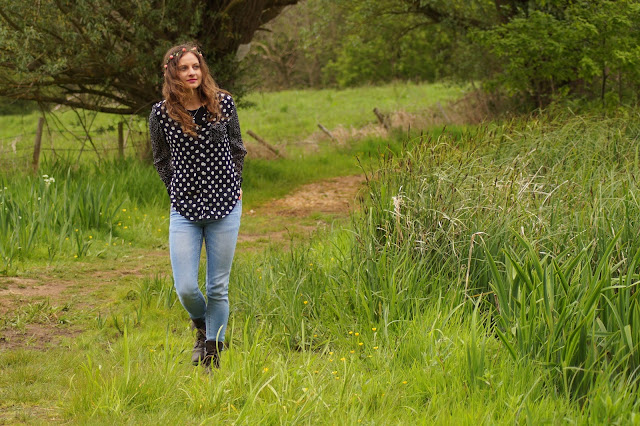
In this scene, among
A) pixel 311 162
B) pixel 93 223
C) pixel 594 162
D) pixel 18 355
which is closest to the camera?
pixel 18 355

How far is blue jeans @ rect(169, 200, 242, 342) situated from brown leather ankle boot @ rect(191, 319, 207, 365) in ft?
0.49

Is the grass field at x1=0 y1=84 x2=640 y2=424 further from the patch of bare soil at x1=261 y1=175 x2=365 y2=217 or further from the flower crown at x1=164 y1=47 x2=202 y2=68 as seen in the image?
the patch of bare soil at x1=261 y1=175 x2=365 y2=217

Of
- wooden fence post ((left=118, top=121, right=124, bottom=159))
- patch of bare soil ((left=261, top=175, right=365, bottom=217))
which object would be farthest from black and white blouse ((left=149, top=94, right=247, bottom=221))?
wooden fence post ((left=118, top=121, right=124, bottom=159))

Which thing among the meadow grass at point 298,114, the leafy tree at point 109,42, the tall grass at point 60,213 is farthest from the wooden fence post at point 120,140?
the tall grass at point 60,213

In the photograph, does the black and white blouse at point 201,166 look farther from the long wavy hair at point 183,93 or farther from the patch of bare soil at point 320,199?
the patch of bare soil at point 320,199

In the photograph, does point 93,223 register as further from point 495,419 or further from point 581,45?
point 581,45

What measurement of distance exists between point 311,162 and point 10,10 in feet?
20.4

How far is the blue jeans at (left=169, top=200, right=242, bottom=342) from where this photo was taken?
424 cm

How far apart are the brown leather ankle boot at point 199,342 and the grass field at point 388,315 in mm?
142

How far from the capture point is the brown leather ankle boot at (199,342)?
4.46 meters

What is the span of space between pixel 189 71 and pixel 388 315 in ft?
6.34

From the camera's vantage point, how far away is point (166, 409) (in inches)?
146

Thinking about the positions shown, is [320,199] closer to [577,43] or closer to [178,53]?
[577,43]

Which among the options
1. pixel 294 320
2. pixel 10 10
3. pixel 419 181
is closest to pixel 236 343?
pixel 294 320
